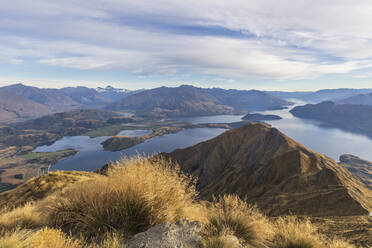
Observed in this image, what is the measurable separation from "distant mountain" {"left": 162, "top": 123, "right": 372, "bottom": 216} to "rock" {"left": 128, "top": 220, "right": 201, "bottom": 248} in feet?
33.6

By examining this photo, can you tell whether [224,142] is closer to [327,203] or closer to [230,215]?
[327,203]

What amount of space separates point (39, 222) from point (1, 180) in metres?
173

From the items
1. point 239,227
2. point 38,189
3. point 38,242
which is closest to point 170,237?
point 239,227

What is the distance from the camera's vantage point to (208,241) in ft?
15.2

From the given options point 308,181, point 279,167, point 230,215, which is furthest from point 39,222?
point 279,167

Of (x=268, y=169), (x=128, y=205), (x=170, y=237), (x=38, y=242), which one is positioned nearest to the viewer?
(x=38, y=242)

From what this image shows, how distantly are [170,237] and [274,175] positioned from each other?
55437mm

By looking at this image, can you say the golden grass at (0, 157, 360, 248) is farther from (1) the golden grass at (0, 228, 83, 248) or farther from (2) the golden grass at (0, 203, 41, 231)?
(1) the golden grass at (0, 228, 83, 248)

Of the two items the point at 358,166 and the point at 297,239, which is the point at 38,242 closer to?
the point at 297,239

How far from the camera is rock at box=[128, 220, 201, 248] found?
4.36 m

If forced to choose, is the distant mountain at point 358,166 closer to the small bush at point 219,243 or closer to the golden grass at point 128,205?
the small bush at point 219,243

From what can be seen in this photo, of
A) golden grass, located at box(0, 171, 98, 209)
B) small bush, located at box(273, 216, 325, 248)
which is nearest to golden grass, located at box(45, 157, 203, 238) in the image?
small bush, located at box(273, 216, 325, 248)

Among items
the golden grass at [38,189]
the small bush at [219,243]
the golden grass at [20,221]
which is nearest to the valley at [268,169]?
the golden grass at [38,189]

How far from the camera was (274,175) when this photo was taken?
53031 millimetres
